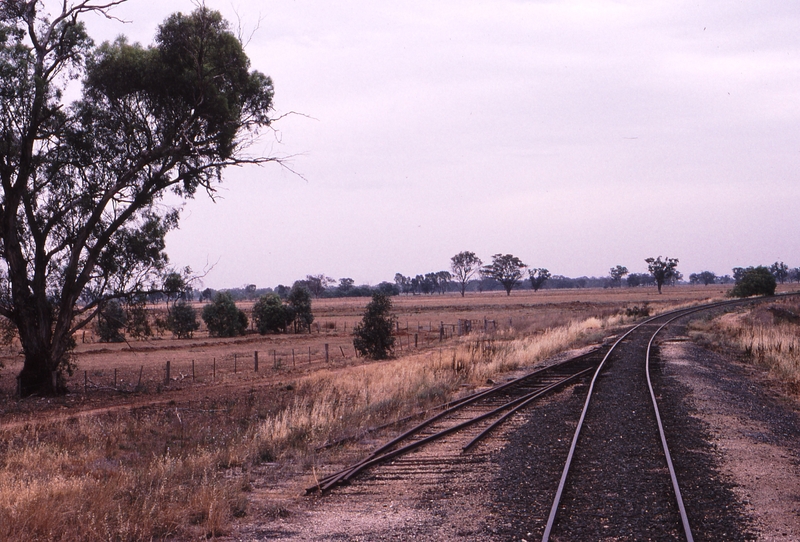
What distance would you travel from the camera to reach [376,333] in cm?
3600

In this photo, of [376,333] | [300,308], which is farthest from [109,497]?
[300,308]

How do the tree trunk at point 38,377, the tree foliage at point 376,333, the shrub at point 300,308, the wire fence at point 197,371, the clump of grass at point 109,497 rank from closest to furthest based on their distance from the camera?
the clump of grass at point 109,497
the tree trunk at point 38,377
the wire fence at point 197,371
the tree foliage at point 376,333
the shrub at point 300,308

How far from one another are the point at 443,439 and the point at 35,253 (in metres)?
16.7

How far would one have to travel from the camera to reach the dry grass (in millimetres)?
20875

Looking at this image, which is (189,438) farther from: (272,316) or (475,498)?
(272,316)

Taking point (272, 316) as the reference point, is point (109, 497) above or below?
below

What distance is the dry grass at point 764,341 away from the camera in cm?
2088

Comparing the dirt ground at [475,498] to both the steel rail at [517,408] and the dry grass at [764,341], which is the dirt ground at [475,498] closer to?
the steel rail at [517,408]

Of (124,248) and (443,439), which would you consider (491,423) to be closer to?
(443,439)

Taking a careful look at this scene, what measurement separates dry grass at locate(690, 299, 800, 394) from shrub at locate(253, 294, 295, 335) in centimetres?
3812

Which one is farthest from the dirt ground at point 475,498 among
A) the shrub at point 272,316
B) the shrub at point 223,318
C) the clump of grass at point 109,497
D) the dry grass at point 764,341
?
the shrub at point 272,316

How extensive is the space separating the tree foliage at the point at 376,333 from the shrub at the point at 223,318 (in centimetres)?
3012

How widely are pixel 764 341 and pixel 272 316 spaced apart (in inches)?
1879

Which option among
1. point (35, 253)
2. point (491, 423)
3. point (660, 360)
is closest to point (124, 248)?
point (35, 253)
